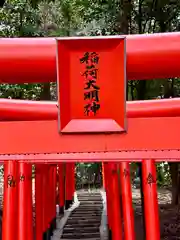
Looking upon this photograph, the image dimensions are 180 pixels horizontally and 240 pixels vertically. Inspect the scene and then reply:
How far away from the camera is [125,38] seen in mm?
3891

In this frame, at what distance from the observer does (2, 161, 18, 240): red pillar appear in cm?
510

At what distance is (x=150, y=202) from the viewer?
6082 millimetres

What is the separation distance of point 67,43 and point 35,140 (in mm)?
1004

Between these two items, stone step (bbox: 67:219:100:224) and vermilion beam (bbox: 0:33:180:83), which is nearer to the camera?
vermilion beam (bbox: 0:33:180:83)

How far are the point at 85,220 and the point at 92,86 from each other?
1130 centimetres

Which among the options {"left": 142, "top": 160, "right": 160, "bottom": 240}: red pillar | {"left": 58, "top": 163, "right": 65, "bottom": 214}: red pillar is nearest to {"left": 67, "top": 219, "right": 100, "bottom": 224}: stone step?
{"left": 58, "top": 163, "right": 65, "bottom": 214}: red pillar

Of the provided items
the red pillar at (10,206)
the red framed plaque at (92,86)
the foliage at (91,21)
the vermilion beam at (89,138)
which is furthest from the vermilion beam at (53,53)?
the foliage at (91,21)

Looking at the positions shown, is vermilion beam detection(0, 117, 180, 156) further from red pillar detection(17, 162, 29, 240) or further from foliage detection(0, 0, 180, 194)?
foliage detection(0, 0, 180, 194)

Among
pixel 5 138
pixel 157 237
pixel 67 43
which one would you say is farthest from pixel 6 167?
pixel 67 43

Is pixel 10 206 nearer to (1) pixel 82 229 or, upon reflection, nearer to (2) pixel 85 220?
(1) pixel 82 229

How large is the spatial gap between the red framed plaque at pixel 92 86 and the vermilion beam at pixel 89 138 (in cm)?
13

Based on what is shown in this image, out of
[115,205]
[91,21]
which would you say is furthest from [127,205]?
[91,21]

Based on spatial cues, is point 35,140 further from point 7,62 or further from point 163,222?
point 163,222

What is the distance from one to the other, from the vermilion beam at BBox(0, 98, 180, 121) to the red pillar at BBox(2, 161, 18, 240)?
4.08ft
